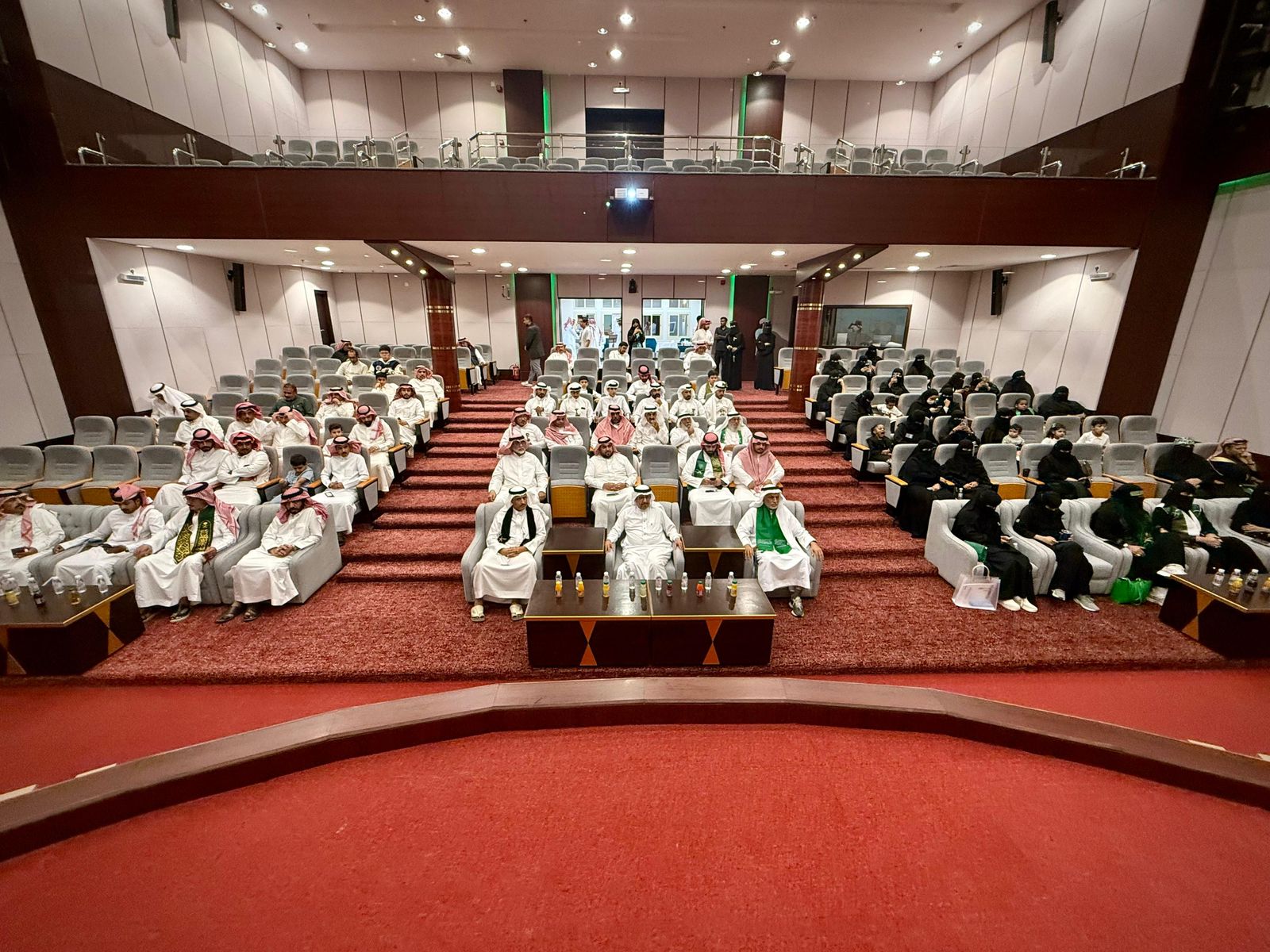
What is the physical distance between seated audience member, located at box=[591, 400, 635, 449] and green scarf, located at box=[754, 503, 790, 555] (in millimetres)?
2332

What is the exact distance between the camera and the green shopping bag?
15.9 feet

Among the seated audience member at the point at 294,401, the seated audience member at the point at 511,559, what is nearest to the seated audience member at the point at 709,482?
the seated audience member at the point at 511,559

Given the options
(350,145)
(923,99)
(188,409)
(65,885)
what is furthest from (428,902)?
(923,99)

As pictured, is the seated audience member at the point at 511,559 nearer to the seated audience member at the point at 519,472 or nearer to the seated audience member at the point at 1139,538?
the seated audience member at the point at 519,472

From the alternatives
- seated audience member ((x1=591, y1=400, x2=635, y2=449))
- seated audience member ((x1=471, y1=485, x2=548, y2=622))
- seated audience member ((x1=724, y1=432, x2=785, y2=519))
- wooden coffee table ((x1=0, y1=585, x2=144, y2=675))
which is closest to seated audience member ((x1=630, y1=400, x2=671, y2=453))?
seated audience member ((x1=591, y1=400, x2=635, y2=449))

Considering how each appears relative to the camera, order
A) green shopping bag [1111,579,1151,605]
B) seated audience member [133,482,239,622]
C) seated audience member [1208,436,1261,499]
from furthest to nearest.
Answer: seated audience member [1208,436,1261,499] → green shopping bag [1111,579,1151,605] → seated audience member [133,482,239,622]

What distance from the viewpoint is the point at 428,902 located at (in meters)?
2.22

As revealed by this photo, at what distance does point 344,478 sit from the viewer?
20.2 feet

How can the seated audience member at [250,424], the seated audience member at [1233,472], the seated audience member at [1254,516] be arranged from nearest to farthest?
the seated audience member at [1254,516]
the seated audience member at [1233,472]
the seated audience member at [250,424]

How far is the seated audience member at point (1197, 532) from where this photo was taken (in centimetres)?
483

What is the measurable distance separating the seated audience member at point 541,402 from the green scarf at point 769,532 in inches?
175

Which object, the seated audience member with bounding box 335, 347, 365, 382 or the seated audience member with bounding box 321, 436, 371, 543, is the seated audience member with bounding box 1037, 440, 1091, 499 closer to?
the seated audience member with bounding box 321, 436, 371, 543

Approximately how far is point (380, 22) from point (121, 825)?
1479cm

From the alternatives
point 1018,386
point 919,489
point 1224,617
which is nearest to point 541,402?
point 919,489
